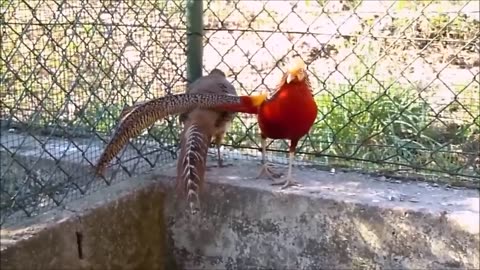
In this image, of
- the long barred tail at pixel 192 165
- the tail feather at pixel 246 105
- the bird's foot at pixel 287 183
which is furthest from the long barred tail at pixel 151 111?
the bird's foot at pixel 287 183

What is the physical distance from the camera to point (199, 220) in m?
2.74

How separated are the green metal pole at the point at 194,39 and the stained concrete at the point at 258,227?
0.40m

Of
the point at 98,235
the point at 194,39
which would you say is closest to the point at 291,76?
the point at 194,39

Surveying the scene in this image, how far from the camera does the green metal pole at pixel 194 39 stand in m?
3.00

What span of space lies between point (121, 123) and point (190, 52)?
0.59 metres

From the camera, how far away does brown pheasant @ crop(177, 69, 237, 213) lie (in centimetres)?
245

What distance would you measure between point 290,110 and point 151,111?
448mm

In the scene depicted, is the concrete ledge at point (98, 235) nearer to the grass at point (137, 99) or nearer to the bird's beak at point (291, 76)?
the grass at point (137, 99)

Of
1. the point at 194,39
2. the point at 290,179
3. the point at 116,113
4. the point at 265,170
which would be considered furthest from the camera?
the point at 194,39

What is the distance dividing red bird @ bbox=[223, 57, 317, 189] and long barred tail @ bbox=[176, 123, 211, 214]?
23 cm

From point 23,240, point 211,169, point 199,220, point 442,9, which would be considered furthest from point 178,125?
point 442,9

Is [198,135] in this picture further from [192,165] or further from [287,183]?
[287,183]

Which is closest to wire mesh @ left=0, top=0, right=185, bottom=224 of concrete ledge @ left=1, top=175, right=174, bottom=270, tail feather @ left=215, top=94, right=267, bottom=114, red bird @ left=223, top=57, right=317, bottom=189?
concrete ledge @ left=1, top=175, right=174, bottom=270

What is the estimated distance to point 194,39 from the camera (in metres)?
3.02
